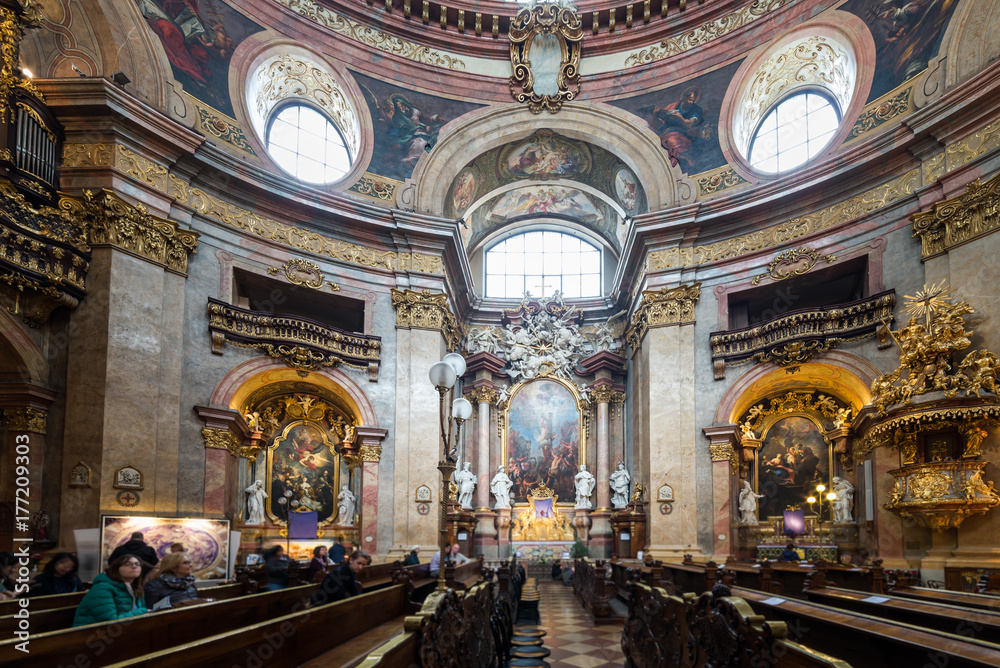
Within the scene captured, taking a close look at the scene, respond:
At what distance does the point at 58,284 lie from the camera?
10719 mm

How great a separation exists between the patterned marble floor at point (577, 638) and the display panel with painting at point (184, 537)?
210 inches

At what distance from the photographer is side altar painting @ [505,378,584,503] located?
20344 mm

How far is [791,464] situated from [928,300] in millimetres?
4863

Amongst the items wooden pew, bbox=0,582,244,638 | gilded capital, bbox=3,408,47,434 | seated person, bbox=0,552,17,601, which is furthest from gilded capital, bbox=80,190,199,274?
wooden pew, bbox=0,582,244,638

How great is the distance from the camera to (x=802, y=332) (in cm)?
1405

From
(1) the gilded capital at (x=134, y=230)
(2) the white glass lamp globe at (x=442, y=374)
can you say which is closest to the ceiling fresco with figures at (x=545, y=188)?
(1) the gilded capital at (x=134, y=230)

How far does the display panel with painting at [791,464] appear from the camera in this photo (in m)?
14.7

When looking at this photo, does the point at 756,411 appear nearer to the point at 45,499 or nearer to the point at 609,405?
the point at 609,405

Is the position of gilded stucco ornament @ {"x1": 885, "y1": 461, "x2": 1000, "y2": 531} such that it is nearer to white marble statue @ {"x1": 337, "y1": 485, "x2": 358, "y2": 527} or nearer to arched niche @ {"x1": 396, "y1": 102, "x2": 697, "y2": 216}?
arched niche @ {"x1": 396, "y1": 102, "x2": 697, "y2": 216}

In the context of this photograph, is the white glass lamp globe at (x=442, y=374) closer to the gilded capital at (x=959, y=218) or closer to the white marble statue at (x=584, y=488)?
the gilded capital at (x=959, y=218)

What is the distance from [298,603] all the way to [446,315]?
11163 millimetres

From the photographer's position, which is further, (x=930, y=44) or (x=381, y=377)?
(x=381, y=377)

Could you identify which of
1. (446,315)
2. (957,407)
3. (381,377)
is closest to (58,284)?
(381,377)

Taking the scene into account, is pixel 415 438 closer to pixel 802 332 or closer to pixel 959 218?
pixel 802 332
